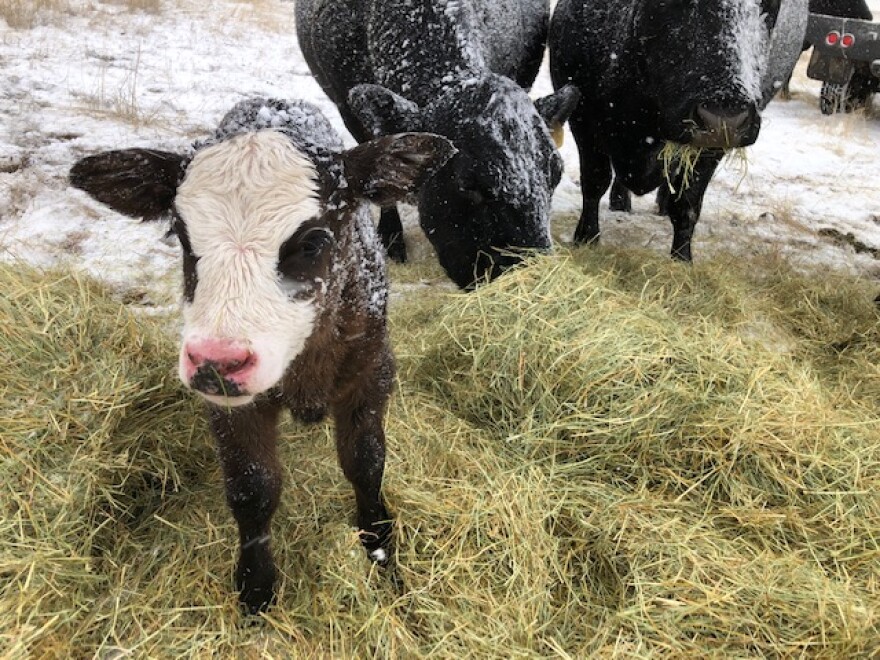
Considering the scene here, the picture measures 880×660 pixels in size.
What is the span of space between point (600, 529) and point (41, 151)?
209 inches

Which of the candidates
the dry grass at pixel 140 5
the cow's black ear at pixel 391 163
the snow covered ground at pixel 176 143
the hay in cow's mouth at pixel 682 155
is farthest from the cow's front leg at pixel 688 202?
the dry grass at pixel 140 5

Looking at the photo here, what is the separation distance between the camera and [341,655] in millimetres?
2186

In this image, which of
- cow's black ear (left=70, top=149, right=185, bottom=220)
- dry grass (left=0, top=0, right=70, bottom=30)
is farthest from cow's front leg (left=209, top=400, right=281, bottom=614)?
dry grass (left=0, top=0, right=70, bottom=30)

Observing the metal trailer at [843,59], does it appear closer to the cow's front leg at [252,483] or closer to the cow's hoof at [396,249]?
the cow's hoof at [396,249]

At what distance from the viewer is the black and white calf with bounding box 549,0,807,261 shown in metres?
4.07

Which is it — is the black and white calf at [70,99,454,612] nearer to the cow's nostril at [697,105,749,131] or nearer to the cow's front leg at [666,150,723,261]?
the cow's nostril at [697,105,749,131]

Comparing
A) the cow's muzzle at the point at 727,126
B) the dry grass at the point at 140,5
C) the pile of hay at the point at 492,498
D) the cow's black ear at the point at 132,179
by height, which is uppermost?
the cow's black ear at the point at 132,179

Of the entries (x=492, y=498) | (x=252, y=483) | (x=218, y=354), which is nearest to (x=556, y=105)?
(x=492, y=498)

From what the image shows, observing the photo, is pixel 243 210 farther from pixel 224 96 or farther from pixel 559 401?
pixel 224 96

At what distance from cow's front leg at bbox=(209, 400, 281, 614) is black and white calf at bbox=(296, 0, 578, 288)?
180 cm

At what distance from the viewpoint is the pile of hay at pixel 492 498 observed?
7.36 feet

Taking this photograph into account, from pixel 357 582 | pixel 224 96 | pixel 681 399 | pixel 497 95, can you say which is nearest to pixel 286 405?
pixel 357 582

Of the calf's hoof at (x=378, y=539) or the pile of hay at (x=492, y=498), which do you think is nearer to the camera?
the pile of hay at (x=492, y=498)

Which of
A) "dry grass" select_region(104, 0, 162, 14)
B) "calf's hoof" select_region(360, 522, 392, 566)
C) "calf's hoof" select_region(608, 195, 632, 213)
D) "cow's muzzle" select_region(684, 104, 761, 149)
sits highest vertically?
"cow's muzzle" select_region(684, 104, 761, 149)
